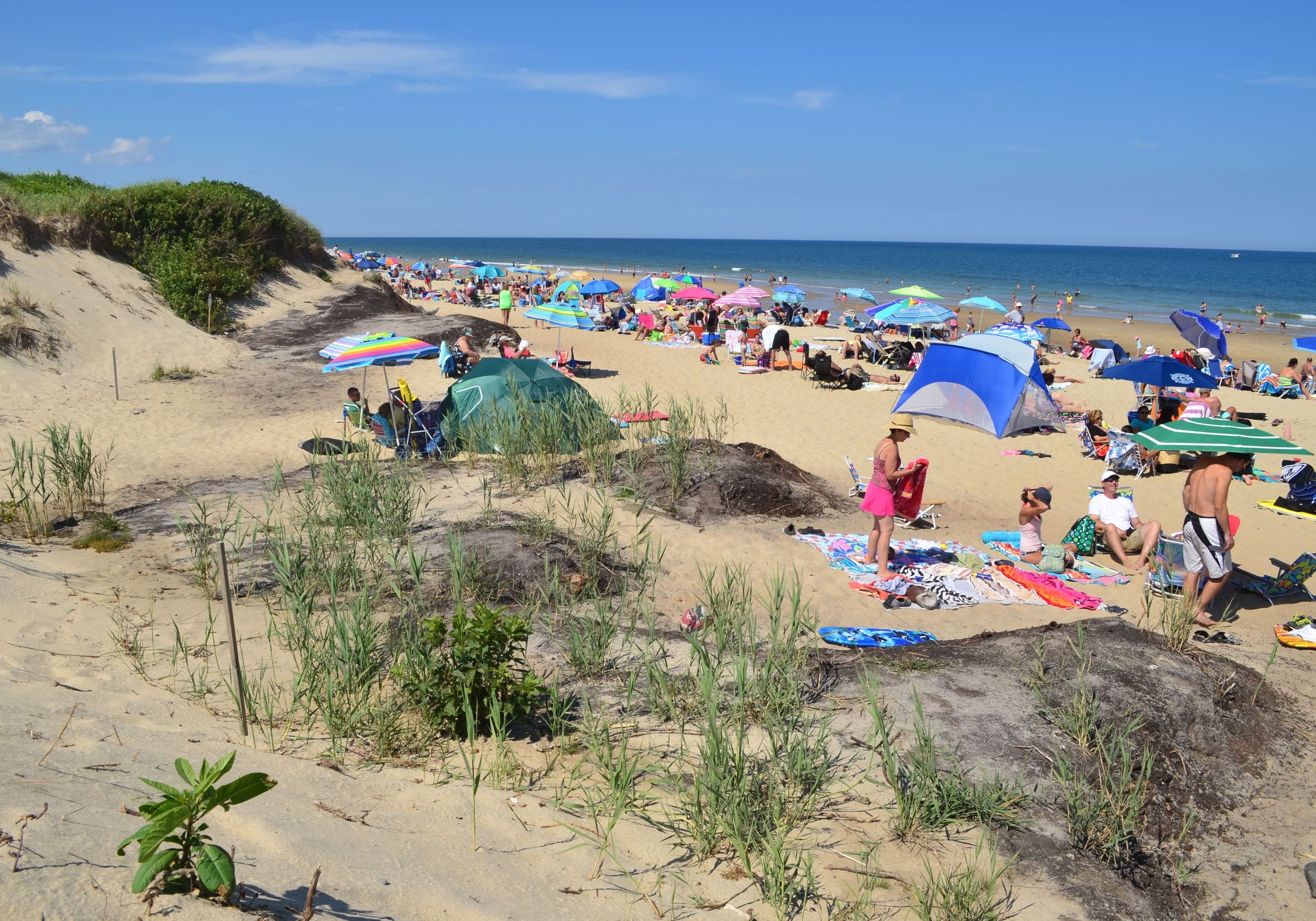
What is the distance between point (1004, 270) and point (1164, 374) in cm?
7614

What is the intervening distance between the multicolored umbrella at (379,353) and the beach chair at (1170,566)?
26.3ft

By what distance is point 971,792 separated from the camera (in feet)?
11.9

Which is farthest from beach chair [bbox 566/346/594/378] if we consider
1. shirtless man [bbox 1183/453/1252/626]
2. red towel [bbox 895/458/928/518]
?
shirtless man [bbox 1183/453/1252/626]

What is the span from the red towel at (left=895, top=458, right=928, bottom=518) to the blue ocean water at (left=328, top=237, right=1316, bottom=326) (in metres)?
30.4

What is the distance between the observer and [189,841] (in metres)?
2.27

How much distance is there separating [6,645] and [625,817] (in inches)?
131

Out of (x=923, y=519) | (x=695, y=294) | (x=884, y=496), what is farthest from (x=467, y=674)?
(x=695, y=294)

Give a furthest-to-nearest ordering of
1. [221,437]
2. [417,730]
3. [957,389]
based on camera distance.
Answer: [957,389]
[221,437]
[417,730]

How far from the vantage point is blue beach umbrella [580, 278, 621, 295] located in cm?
2558

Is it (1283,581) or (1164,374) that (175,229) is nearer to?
(1164,374)

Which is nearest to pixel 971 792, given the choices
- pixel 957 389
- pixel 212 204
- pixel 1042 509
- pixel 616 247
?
pixel 1042 509

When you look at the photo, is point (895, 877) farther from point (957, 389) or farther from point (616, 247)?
point (616, 247)

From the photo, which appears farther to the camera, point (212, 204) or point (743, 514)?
point (212, 204)

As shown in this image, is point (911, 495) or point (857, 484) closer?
point (911, 495)
